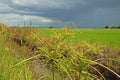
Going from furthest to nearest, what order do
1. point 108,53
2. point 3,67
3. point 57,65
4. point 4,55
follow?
point 108,53, point 4,55, point 3,67, point 57,65

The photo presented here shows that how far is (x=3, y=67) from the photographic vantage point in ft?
10.1

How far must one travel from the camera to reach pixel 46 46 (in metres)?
1.50

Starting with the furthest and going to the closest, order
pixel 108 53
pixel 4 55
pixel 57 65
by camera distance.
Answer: pixel 108 53 < pixel 4 55 < pixel 57 65

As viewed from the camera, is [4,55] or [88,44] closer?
[88,44]

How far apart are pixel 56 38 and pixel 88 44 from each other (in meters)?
0.14

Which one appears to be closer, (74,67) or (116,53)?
(74,67)

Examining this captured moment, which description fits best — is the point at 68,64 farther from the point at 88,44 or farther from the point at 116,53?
the point at 116,53

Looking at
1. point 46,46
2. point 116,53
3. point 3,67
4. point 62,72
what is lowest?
point 116,53

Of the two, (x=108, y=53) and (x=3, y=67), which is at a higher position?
(x=3, y=67)

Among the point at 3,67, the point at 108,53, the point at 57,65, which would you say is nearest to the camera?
the point at 57,65

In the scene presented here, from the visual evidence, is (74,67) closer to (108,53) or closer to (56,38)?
(56,38)

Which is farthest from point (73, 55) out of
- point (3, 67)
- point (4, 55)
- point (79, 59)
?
point (4, 55)

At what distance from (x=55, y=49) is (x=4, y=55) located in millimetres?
2302

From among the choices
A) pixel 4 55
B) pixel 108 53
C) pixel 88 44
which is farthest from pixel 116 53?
pixel 88 44
